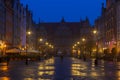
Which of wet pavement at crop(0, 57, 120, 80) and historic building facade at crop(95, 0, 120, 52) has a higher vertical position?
historic building facade at crop(95, 0, 120, 52)

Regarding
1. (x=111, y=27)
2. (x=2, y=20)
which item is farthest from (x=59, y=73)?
(x=111, y=27)

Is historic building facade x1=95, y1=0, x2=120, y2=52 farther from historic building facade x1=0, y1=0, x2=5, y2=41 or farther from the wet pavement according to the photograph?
the wet pavement

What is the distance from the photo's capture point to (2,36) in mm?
88562

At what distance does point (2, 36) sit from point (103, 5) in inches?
1964

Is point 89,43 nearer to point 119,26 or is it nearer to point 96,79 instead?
point 119,26

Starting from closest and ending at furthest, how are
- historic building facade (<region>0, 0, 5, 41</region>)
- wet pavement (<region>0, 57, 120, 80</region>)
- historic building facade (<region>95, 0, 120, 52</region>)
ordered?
wet pavement (<region>0, 57, 120, 80</region>), historic building facade (<region>0, 0, 5, 41</region>), historic building facade (<region>95, 0, 120, 52</region>)

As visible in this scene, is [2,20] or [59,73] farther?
[2,20]

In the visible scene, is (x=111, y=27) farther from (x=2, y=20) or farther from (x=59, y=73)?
(x=59, y=73)

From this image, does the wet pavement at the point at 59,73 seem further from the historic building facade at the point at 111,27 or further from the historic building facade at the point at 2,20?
the historic building facade at the point at 111,27

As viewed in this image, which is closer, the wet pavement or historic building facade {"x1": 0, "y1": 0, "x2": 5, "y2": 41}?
the wet pavement

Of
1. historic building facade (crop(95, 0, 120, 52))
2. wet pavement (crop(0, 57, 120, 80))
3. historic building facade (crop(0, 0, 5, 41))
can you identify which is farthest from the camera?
historic building facade (crop(95, 0, 120, 52))

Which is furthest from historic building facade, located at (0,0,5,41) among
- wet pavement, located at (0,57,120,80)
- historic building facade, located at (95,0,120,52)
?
wet pavement, located at (0,57,120,80)

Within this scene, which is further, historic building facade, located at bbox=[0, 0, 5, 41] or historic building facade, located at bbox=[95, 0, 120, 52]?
historic building facade, located at bbox=[95, 0, 120, 52]

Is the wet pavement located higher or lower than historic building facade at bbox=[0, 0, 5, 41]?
lower
